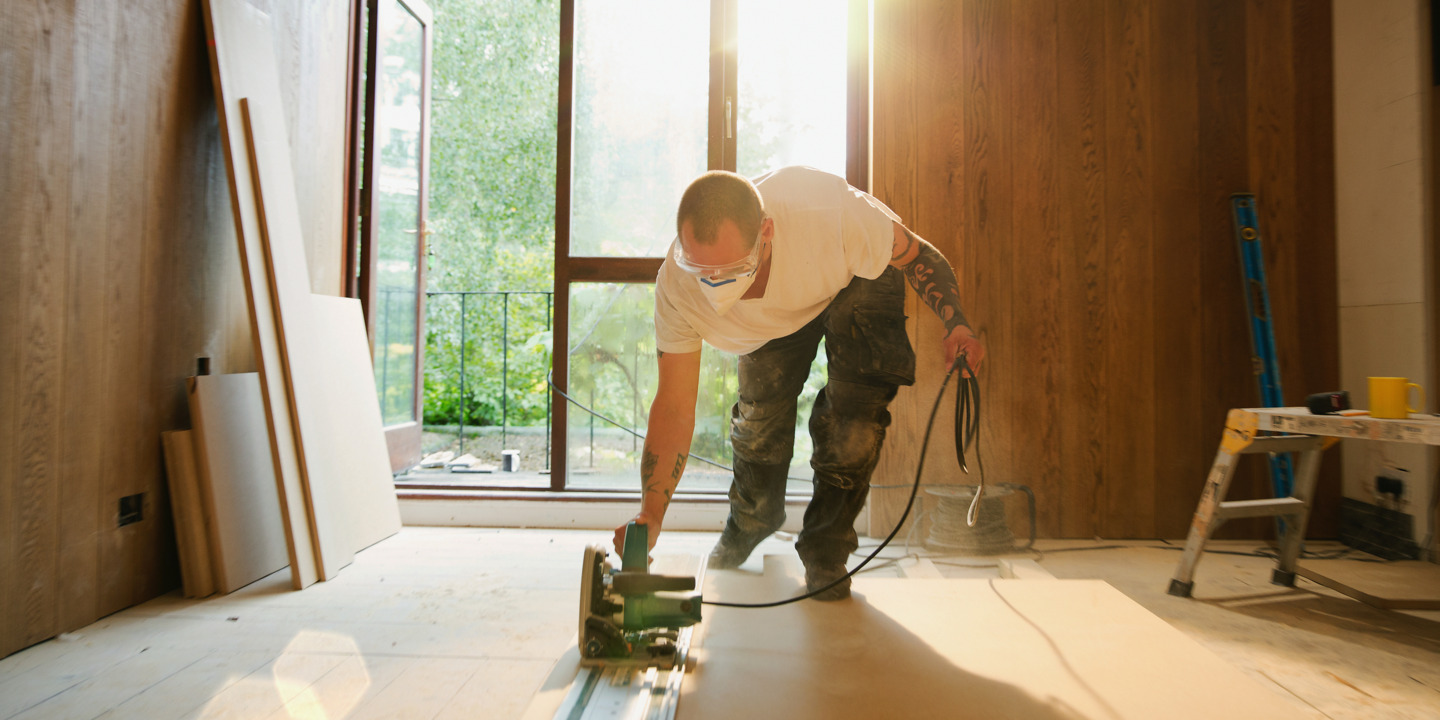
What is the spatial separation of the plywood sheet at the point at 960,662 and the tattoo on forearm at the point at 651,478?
0.33 m

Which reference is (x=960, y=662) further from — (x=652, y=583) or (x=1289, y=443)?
(x=1289, y=443)

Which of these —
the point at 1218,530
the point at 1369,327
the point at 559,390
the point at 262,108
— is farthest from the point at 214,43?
the point at 1369,327

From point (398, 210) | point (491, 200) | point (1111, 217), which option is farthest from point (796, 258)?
point (491, 200)

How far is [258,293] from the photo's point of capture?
2121mm

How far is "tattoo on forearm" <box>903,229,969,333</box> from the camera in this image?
160 centimetres

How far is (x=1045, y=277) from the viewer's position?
8.84 ft

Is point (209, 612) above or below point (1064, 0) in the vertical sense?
below

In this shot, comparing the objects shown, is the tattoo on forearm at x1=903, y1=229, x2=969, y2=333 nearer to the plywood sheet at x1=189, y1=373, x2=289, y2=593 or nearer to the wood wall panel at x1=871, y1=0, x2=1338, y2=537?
the wood wall panel at x1=871, y1=0, x2=1338, y2=537

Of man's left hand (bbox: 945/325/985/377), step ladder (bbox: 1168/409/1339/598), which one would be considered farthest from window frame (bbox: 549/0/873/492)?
step ladder (bbox: 1168/409/1339/598)

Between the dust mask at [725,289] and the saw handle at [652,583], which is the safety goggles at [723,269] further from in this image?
the saw handle at [652,583]

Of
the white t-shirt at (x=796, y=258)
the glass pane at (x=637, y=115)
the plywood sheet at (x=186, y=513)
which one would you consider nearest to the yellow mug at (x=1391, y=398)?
the white t-shirt at (x=796, y=258)

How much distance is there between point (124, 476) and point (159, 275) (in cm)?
60

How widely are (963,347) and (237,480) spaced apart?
2.22 metres

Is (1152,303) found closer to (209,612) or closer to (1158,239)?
(1158,239)
